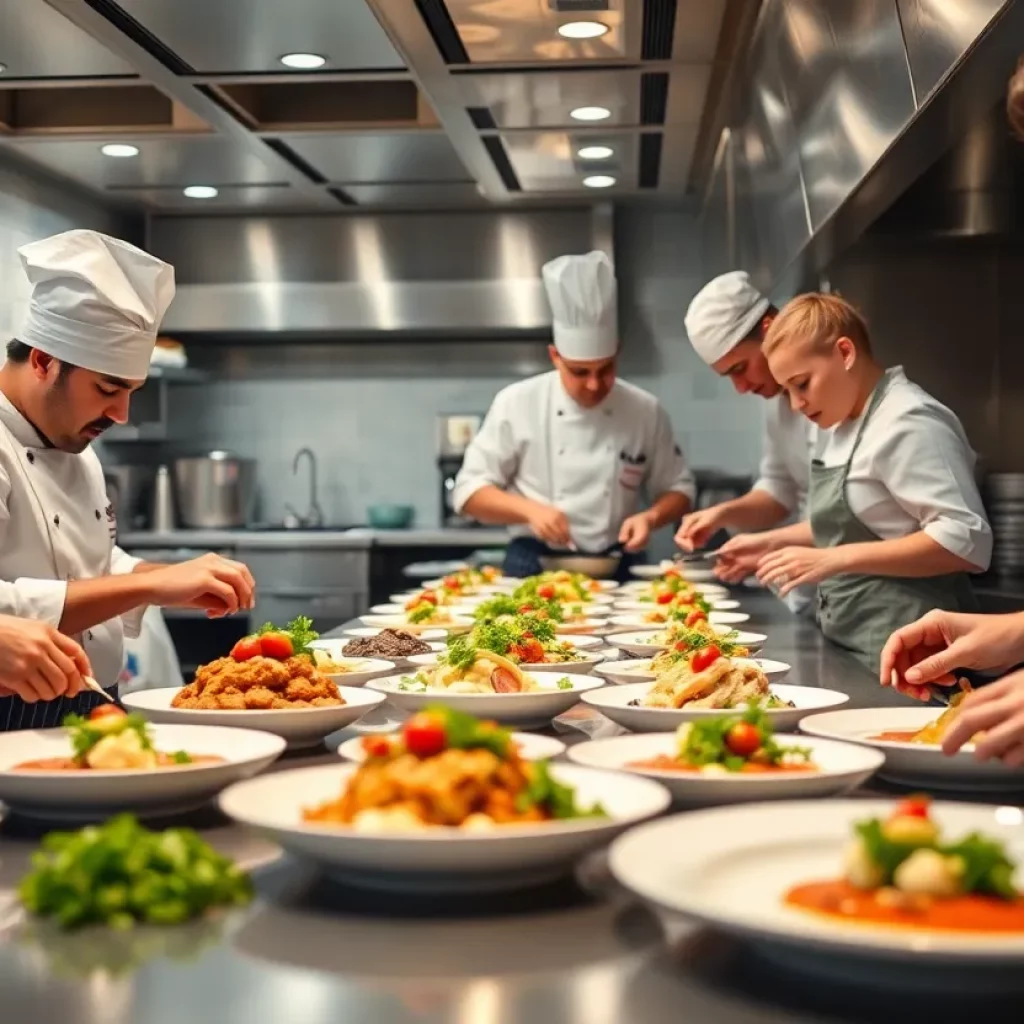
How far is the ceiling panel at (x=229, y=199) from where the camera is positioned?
6445 millimetres

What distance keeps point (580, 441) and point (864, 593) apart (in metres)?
2.23

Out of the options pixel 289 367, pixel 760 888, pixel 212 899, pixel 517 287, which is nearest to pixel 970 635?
pixel 760 888

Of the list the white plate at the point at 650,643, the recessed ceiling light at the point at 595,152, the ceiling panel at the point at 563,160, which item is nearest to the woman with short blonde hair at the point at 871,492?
the white plate at the point at 650,643

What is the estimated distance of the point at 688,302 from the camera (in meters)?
6.98

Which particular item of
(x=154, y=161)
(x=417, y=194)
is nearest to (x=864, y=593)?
(x=154, y=161)

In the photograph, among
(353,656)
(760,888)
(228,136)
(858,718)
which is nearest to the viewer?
(760,888)

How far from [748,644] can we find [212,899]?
1.65 m

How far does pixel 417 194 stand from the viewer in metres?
6.55

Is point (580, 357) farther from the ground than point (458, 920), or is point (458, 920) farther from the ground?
point (580, 357)

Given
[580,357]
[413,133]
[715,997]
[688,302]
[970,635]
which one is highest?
[413,133]

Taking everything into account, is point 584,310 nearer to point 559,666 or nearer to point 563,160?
point 563,160

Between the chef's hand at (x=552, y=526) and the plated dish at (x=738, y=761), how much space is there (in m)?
2.92

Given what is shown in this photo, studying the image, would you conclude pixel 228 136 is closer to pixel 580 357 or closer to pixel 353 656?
pixel 580 357

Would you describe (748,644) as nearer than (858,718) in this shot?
No
